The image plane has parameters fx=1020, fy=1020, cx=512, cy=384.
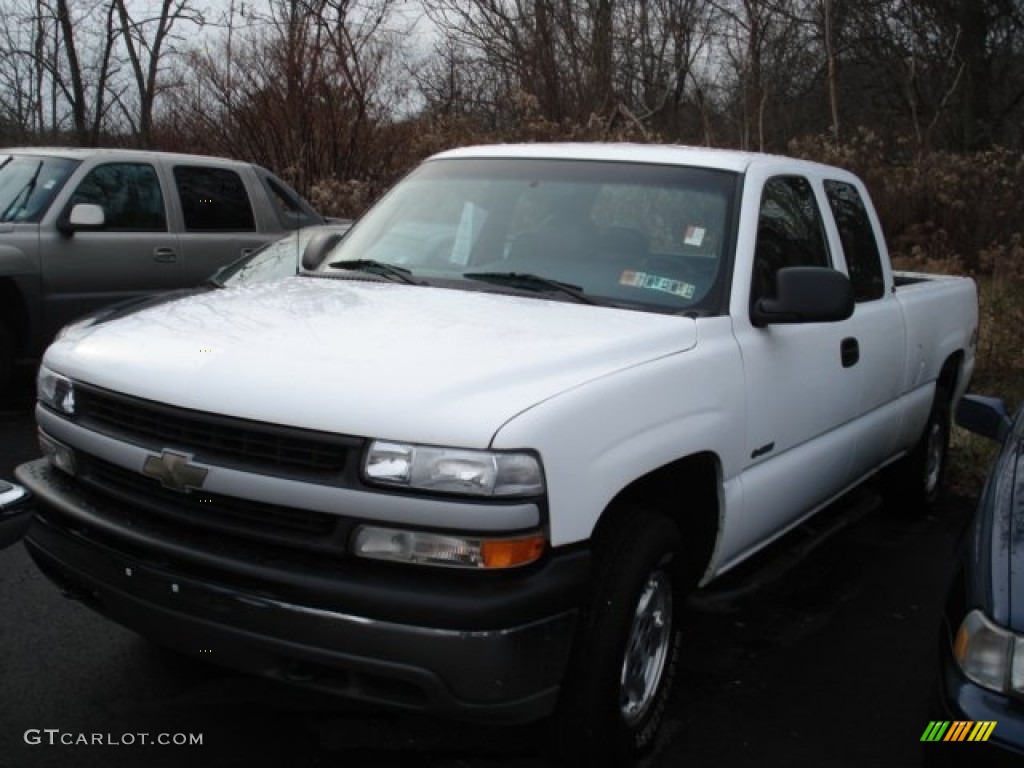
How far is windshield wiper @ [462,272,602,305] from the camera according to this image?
358 centimetres

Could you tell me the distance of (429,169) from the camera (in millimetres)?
4559

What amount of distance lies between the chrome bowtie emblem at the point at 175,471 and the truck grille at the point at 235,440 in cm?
3

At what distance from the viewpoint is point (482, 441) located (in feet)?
8.01

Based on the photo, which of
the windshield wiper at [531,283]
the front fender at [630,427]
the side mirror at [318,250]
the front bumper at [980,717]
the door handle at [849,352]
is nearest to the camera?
the front bumper at [980,717]

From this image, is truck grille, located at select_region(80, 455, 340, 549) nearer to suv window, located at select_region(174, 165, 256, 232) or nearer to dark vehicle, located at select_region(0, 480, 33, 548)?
dark vehicle, located at select_region(0, 480, 33, 548)

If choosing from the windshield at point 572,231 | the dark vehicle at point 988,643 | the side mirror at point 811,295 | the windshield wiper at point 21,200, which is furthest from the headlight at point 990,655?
the windshield wiper at point 21,200

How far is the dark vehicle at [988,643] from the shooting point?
232 centimetres

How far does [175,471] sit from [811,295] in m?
2.13

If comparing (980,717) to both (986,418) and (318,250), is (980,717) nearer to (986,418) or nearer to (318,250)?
(986,418)

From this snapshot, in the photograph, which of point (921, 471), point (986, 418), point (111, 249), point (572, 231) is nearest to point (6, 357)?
point (111, 249)

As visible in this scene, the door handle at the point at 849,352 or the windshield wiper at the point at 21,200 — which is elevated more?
the windshield wiper at the point at 21,200

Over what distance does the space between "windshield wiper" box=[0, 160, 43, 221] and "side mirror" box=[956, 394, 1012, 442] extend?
21.7 ft

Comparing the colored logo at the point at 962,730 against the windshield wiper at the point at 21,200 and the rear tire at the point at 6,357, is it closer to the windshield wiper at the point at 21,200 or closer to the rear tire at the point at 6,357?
the rear tire at the point at 6,357

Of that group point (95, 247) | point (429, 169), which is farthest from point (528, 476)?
point (95, 247)
